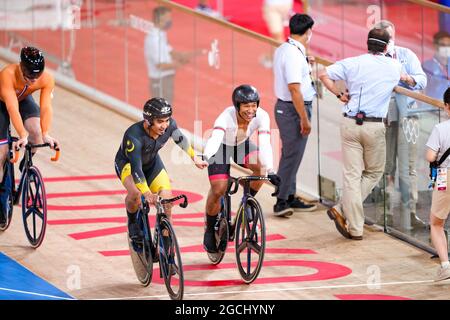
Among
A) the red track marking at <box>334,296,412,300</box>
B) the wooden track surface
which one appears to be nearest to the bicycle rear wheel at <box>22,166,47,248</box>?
the wooden track surface

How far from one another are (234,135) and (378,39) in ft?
5.23

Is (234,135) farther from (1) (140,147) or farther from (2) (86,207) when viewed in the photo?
(2) (86,207)

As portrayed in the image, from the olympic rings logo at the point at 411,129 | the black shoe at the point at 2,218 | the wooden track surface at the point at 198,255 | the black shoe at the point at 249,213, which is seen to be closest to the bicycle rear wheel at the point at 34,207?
the wooden track surface at the point at 198,255

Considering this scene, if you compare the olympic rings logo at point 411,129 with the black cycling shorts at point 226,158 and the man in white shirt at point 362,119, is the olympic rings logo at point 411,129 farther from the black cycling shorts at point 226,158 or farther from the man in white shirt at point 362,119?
the black cycling shorts at point 226,158

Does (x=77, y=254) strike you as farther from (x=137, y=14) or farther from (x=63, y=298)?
(x=137, y=14)

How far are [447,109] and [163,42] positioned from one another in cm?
642

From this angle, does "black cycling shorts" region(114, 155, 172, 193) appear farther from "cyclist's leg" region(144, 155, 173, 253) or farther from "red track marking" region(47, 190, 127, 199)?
"red track marking" region(47, 190, 127, 199)

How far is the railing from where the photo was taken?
35.3 feet

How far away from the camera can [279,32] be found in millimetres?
19578

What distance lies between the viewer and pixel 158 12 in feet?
49.9

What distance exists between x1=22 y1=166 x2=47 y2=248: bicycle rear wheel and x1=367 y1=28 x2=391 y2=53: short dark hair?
9.67ft

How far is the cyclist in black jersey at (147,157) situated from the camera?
8.92 meters

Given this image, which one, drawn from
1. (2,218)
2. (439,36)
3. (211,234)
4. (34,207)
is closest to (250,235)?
(211,234)
